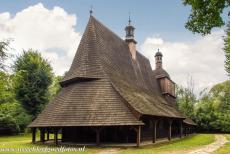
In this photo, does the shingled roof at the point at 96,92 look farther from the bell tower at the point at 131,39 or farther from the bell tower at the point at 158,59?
the bell tower at the point at 158,59

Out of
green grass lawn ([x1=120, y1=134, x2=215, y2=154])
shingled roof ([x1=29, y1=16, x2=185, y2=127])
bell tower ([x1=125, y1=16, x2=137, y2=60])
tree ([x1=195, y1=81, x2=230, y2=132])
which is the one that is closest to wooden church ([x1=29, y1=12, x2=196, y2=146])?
shingled roof ([x1=29, y1=16, x2=185, y2=127])

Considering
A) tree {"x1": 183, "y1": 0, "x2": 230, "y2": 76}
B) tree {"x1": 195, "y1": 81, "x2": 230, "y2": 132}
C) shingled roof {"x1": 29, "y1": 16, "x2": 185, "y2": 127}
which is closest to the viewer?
tree {"x1": 183, "y1": 0, "x2": 230, "y2": 76}

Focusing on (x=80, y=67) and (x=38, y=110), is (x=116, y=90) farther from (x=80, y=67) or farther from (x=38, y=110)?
(x=38, y=110)

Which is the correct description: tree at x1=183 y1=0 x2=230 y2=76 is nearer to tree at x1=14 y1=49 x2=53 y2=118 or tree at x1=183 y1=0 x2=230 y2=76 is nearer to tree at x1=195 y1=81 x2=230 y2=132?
tree at x1=14 y1=49 x2=53 y2=118

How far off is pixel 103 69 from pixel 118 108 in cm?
423

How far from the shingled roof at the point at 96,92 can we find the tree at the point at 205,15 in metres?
9.06

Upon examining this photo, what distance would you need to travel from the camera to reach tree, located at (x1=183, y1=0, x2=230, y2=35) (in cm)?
1128

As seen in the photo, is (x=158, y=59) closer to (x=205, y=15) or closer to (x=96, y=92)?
(x=96, y=92)

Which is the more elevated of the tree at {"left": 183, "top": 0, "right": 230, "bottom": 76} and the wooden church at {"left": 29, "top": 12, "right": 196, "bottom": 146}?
the tree at {"left": 183, "top": 0, "right": 230, "bottom": 76}

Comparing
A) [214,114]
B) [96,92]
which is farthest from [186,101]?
[96,92]

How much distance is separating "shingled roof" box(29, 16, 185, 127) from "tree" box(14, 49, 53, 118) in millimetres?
15270

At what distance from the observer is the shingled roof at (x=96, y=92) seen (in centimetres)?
2052

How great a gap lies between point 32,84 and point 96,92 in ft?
67.2

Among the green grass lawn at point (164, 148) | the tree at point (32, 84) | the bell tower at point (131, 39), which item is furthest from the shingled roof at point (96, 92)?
the tree at point (32, 84)
